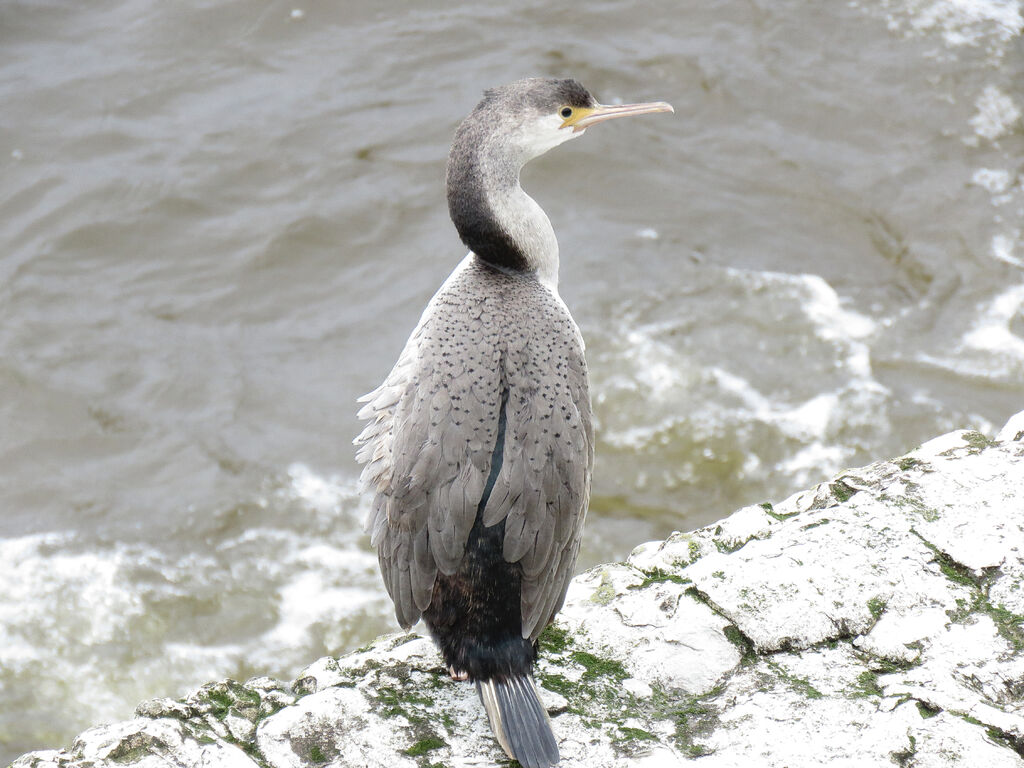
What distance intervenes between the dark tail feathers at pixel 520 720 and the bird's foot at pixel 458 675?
0.13 m

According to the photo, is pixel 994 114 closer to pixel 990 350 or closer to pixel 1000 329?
pixel 1000 329

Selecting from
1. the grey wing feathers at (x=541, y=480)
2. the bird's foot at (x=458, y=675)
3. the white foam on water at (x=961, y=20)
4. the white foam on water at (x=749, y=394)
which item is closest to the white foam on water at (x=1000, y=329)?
the white foam on water at (x=749, y=394)

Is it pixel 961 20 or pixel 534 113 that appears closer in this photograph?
pixel 534 113

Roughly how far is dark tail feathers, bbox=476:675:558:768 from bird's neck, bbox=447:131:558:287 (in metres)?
1.69

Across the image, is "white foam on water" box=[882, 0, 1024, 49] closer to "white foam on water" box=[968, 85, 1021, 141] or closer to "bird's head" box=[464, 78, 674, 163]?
"white foam on water" box=[968, 85, 1021, 141]

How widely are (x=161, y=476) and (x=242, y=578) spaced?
106 cm

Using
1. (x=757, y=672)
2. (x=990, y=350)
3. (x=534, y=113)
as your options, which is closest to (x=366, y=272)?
(x=990, y=350)

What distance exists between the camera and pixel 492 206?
14.3 feet

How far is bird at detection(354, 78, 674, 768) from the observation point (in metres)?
3.71

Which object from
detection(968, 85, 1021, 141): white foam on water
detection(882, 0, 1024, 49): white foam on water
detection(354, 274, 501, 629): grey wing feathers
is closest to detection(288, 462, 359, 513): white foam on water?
detection(354, 274, 501, 629): grey wing feathers

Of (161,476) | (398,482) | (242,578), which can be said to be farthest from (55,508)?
(398,482)

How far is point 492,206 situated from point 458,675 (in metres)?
1.75

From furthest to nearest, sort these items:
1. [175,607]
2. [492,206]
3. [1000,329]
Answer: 1. [1000,329]
2. [175,607]
3. [492,206]

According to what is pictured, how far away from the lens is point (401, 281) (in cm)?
902
